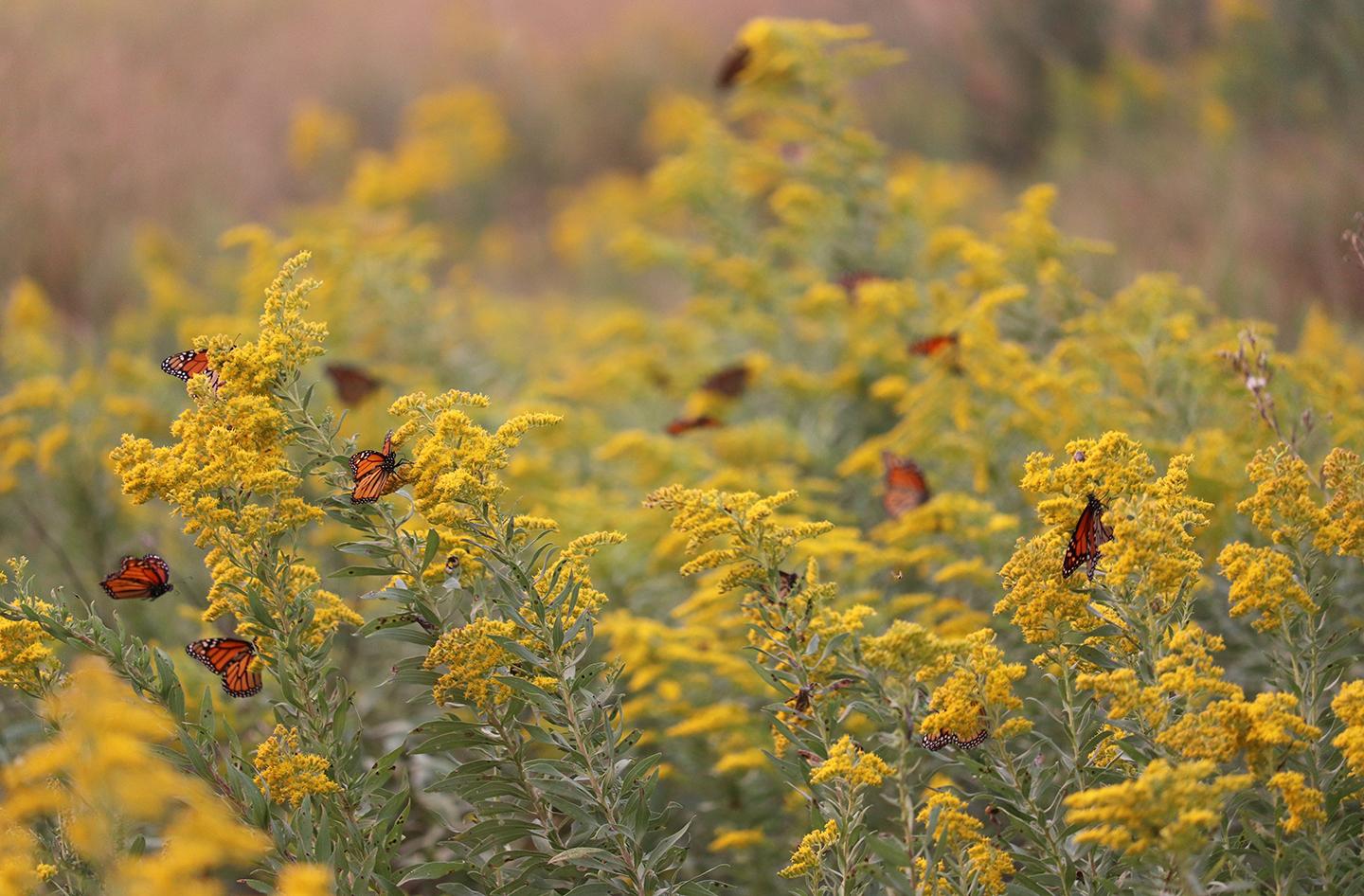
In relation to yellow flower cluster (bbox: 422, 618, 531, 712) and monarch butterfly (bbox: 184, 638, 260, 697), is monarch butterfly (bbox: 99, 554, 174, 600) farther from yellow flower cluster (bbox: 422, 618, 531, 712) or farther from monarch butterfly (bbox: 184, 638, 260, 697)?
yellow flower cluster (bbox: 422, 618, 531, 712)

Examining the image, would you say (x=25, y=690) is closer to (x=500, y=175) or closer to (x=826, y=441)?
(x=826, y=441)

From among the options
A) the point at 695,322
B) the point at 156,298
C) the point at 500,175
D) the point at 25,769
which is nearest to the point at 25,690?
the point at 25,769

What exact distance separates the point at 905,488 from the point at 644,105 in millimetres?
12202

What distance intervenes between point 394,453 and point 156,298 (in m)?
7.79

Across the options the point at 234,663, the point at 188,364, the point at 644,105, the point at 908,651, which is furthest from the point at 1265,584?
the point at 644,105

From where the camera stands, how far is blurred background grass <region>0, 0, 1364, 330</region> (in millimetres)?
7402

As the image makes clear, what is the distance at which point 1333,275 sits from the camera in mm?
6414

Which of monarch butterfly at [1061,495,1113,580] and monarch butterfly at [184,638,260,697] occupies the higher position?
monarch butterfly at [1061,495,1113,580]

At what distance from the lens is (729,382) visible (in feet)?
19.6

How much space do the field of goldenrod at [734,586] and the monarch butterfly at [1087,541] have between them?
0.5 inches

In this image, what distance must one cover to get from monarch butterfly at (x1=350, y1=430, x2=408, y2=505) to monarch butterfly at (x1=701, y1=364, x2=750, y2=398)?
3.42 m

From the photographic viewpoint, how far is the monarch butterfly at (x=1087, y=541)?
2492 millimetres

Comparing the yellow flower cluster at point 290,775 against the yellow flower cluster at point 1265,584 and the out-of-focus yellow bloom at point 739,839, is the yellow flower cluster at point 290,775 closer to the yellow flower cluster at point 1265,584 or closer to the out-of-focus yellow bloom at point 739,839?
the out-of-focus yellow bloom at point 739,839

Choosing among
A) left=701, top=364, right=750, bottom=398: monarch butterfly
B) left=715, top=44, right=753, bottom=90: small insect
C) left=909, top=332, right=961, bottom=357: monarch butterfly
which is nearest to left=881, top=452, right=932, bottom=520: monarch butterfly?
left=909, top=332, right=961, bottom=357: monarch butterfly
